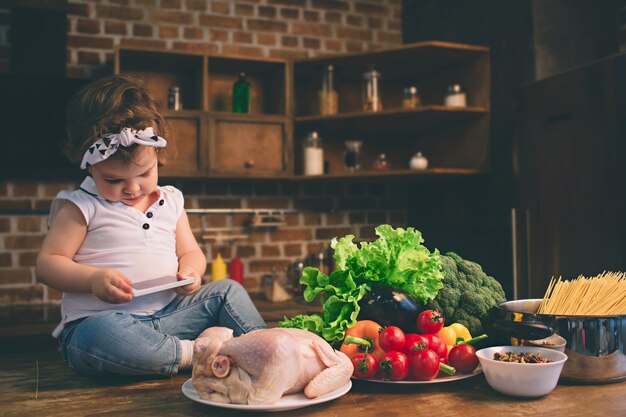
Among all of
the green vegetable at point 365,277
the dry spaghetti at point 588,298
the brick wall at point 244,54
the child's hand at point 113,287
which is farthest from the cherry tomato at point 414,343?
the brick wall at point 244,54

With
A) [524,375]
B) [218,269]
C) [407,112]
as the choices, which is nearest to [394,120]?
[407,112]

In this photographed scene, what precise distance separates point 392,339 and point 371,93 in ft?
8.03

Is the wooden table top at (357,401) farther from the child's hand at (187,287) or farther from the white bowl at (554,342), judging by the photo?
the child's hand at (187,287)

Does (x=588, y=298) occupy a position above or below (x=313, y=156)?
below

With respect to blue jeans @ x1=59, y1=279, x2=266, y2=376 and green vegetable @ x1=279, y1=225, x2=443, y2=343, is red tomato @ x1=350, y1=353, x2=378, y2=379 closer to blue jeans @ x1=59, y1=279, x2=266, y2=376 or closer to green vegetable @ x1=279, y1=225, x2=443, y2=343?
green vegetable @ x1=279, y1=225, x2=443, y2=343

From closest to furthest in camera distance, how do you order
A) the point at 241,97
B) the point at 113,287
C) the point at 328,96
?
the point at 113,287, the point at 241,97, the point at 328,96

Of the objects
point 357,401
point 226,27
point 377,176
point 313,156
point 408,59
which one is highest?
point 226,27

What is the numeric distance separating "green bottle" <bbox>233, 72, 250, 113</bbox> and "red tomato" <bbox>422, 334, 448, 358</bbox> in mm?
2373

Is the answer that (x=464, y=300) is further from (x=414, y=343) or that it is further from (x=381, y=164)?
(x=381, y=164)

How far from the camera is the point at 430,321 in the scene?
1107 millimetres

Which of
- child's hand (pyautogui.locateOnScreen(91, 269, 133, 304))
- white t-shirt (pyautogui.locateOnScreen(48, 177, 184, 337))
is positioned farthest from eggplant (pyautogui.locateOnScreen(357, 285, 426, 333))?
white t-shirt (pyautogui.locateOnScreen(48, 177, 184, 337))

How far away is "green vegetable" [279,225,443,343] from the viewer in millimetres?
1162

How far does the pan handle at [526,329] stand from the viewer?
1.05m

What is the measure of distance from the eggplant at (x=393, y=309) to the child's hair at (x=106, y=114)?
724 mm
